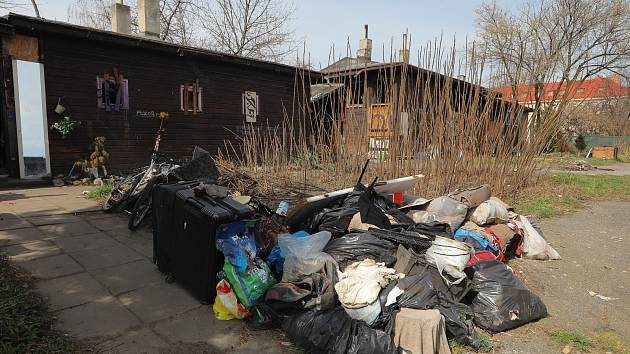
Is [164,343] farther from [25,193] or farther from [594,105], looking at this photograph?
[594,105]

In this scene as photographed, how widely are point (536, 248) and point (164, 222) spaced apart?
157 inches

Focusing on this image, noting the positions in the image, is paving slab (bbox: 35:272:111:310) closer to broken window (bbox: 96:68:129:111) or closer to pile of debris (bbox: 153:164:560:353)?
pile of debris (bbox: 153:164:560:353)

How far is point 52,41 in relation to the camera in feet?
24.7

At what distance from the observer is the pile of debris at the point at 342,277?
2.28 meters

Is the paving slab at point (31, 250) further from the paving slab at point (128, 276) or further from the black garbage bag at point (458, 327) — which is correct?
the black garbage bag at point (458, 327)

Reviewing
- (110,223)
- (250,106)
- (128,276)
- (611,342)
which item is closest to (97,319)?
(128,276)

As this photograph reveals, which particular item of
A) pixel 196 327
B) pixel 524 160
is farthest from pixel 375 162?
pixel 196 327

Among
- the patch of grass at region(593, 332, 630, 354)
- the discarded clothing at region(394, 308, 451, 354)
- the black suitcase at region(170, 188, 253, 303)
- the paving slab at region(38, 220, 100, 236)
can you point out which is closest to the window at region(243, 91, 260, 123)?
the paving slab at region(38, 220, 100, 236)

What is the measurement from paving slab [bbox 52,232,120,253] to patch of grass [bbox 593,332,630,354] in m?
4.48

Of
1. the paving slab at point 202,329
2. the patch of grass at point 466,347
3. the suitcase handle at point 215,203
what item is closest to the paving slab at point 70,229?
the suitcase handle at point 215,203

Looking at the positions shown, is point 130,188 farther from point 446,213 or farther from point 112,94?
point 112,94

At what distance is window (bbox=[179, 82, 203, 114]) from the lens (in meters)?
9.95

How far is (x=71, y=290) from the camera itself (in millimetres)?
2887

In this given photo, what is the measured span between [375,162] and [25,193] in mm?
6264
